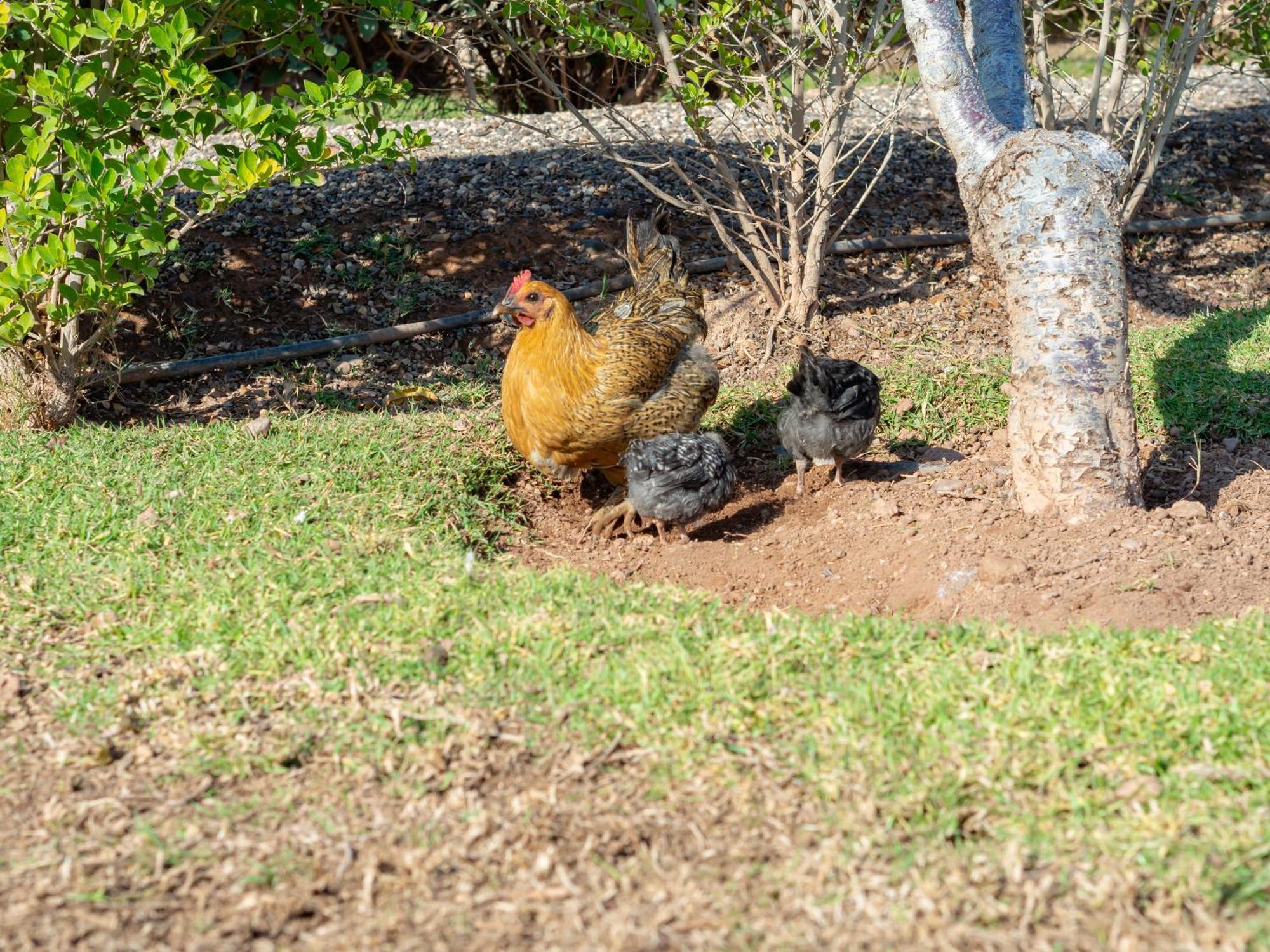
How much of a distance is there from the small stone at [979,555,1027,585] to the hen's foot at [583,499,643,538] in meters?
1.64

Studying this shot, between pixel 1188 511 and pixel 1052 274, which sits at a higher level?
pixel 1052 274

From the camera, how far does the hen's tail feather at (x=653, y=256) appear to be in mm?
6645

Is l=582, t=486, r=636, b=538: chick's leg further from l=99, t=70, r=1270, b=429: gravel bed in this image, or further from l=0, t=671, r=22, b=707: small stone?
l=0, t=671, r=22, b=707: small stone

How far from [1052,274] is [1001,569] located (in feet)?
3.85

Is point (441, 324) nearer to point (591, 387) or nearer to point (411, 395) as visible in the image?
point (411, 395)

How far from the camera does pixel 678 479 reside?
5.23 meters

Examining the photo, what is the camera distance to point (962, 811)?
3166 mm

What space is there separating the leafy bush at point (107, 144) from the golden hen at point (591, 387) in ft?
3.98

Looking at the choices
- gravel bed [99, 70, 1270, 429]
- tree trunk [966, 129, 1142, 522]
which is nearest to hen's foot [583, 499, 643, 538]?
tree trunk [966, 129, 1142, 522]

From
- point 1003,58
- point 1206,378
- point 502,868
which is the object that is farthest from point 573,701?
point 1206,378

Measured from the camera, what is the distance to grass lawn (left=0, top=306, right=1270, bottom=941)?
309 cm

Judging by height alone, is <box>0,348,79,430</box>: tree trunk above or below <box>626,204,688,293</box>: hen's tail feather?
below

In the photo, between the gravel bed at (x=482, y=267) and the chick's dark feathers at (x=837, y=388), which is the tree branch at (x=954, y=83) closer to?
the chick's dark feathers at (x=837, y=388)

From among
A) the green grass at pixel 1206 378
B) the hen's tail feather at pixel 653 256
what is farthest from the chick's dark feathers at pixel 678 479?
the green grass at pixel 1206 378
